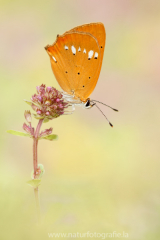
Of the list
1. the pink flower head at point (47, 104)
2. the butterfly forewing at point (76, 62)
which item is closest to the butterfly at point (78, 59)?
the butterfly forewing at point (76, 62)

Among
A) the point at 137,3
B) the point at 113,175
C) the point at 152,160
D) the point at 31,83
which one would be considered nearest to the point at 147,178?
the point at 113,175

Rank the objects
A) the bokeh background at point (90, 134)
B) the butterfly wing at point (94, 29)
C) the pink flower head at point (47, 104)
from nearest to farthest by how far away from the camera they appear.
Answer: the bokeh background at point (90, 134) → the pink flower head at point (47, 104) → the butterfly wing at point (94, 29)

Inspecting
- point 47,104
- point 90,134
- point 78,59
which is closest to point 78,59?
point 78,59

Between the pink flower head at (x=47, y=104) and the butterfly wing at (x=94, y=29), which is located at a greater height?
the butterfly wing at (x=94, y=29)

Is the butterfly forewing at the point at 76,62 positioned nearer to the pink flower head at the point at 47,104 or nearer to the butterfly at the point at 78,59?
the butterfly at the point at 78,59

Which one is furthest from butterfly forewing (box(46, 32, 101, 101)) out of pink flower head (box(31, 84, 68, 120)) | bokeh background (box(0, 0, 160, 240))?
bokeh background (box(0, 0, 160, 240))

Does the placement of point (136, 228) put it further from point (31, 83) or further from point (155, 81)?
point (155, 81)

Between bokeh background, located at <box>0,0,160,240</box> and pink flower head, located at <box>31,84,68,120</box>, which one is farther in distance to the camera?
pink flower head, located at <box>31,84,68,120</box>

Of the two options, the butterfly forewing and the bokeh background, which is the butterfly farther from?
the bokeh background
